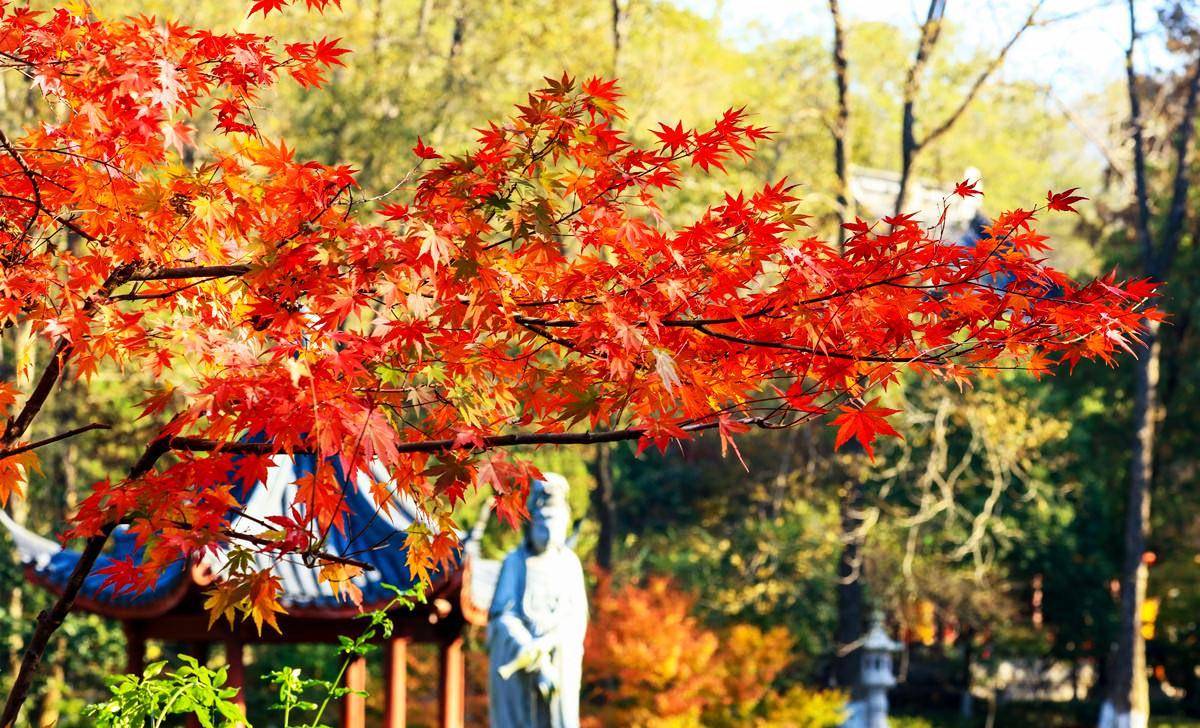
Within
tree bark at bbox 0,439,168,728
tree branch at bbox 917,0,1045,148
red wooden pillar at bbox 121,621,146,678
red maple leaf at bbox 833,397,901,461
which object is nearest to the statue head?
red wooden pillar at bbox 121,621,146,678

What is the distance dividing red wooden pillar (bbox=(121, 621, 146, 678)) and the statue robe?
1909 millimetres

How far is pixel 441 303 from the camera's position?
117 inches

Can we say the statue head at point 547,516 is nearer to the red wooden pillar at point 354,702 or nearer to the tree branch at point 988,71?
the red wooden pillar at point 354,702

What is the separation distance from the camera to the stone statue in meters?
6.21

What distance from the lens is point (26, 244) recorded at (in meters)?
3.50

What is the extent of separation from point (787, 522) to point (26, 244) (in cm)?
1435

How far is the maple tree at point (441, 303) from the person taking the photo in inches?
112

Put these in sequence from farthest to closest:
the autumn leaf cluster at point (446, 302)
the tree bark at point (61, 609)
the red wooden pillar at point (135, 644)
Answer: the red wooden pillar at point (135, 644)
the tree bark at point (61, 609)
the autumn leaf cluster at point (446, 302)

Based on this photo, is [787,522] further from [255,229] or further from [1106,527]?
[255,229]

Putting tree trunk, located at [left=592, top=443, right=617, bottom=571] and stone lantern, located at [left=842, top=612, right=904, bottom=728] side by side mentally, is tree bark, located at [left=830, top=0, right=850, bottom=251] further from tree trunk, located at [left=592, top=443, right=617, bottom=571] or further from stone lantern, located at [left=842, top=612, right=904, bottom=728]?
stone lantern, located at [left=842, top=612, right=904, bottom=728]

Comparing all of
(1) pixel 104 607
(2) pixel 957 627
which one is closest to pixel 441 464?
(1) pixel 104 607

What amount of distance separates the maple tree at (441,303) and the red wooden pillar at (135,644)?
12.4 ft

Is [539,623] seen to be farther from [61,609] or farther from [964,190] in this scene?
[964,190]

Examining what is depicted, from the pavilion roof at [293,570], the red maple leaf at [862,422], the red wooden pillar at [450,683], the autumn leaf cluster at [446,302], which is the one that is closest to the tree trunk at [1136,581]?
the red wooden pillar at [450,683]
